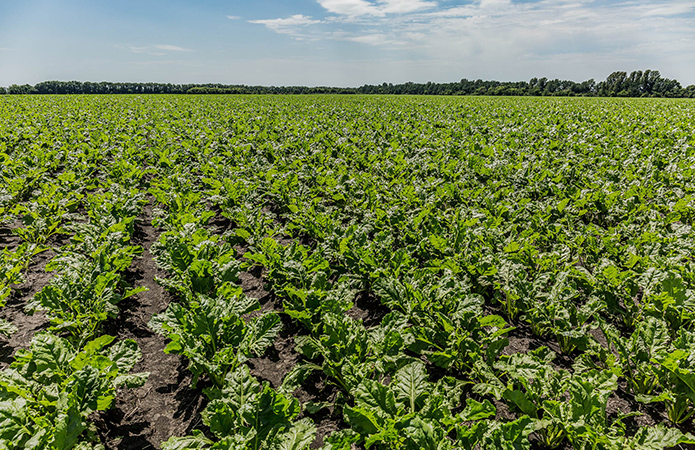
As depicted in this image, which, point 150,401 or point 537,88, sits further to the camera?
point 537,88

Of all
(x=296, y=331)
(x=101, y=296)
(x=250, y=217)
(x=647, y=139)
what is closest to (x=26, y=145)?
(x=250, y=217)

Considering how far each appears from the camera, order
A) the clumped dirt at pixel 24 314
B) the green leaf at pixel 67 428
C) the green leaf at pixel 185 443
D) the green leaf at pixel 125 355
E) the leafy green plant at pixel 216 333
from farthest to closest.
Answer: the clumped dirt at pixel 24 314 < the leafy green plant at pixel 216 333 < the green leaf at pixel 125 355 < the green leaf at pixel 185 443 < the green leaf at pixel 67 428

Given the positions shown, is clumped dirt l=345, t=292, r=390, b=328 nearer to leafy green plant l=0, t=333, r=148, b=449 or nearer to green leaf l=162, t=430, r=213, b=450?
green leaf l=162, t=430, r=213, b=450

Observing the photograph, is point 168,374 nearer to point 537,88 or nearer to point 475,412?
point 475,412

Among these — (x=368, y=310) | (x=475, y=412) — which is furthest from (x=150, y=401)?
(x=475, y=412)

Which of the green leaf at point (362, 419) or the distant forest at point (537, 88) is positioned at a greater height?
the distant forest at point (537, 88)

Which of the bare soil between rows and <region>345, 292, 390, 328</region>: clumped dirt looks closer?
the bare soil between rows

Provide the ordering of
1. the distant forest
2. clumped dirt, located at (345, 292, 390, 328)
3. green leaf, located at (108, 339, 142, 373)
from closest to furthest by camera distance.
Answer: green leaf, located at (108, 339, 142, 373) → clumped dirt, located at (345, 292, 390, 328) → the distant forest

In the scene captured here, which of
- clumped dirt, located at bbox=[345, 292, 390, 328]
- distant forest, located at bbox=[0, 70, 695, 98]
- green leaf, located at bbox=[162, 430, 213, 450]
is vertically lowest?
clumped dirt, located at bbox=[345, 292, 390, 328]

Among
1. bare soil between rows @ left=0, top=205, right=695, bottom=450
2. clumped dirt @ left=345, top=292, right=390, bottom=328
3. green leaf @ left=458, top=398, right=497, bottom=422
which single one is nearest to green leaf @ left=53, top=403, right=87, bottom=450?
bare soil between rows @ left=0, top=205, right=695, bottom=450

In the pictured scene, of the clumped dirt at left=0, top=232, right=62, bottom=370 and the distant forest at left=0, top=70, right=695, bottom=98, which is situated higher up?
the distant forest at left=0, top=70, right=695, bottom=98

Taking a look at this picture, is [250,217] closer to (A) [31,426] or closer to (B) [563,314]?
(A) [31,426]

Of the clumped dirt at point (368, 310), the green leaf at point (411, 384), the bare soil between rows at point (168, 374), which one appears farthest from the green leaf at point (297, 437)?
the clumped dirt at point (368, 310)

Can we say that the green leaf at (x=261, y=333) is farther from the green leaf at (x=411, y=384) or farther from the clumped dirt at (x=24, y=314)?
the clumped dirt at (x=24, y=314)
